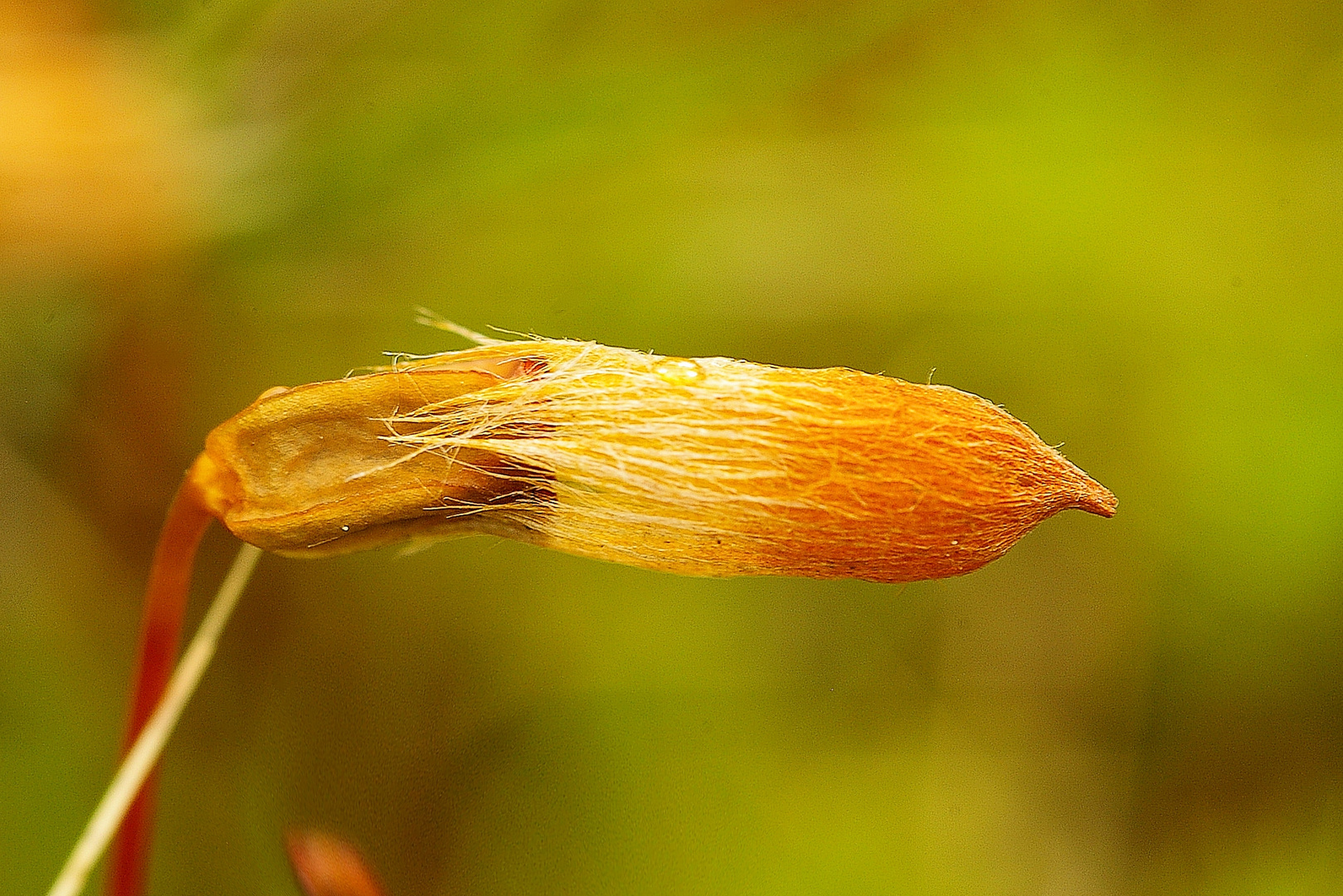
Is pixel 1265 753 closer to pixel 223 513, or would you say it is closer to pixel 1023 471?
pixel 1023 471

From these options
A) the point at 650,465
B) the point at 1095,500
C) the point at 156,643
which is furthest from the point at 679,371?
the point at 156,643

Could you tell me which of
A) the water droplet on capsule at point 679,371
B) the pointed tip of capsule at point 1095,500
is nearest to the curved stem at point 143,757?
the water droplet on capsule at point 679,371

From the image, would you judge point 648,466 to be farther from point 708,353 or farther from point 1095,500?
point 708,353

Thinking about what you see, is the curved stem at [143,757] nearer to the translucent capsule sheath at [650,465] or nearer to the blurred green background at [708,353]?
the blurred green background at [708,353]

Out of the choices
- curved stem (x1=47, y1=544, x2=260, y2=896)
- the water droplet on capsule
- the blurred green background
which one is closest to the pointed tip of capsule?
the water droplet on capsule

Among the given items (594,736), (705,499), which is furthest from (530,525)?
(594,736)
